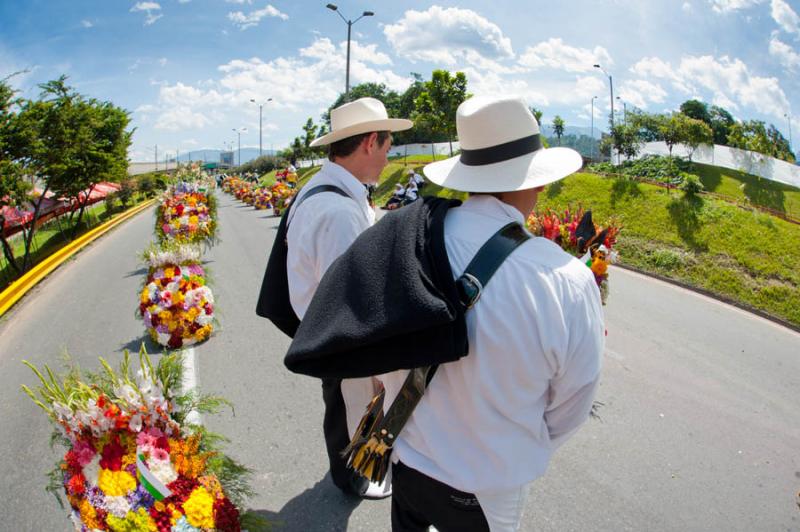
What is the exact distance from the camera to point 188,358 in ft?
18.6

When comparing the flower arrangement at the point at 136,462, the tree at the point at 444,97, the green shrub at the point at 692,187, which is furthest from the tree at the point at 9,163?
the tree at the point at 444,97

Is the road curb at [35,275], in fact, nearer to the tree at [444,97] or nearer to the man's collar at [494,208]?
the man's collar at [494,208]

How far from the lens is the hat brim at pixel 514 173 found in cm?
163

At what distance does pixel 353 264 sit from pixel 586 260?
11.2 ft

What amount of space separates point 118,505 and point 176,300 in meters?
4.00

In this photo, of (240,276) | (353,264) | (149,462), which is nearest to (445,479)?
(353,264)

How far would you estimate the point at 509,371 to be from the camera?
4.78ft

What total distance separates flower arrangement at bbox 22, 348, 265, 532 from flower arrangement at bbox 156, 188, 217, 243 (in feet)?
24.0

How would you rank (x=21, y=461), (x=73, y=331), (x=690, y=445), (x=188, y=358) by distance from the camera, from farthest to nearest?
(x=73, y=331)
(x=188, y=358)
(x=690, y=445)
(x=21, y=461)

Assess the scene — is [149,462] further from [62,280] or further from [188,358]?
[62,280]

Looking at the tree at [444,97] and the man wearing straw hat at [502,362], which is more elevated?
the tree at [444,97]

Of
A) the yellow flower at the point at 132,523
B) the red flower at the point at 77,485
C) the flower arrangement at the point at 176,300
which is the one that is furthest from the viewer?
the flower arrangement at the point at 176,300

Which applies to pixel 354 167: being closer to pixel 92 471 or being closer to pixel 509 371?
pixel 509 371

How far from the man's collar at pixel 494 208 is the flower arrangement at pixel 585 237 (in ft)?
10.0
